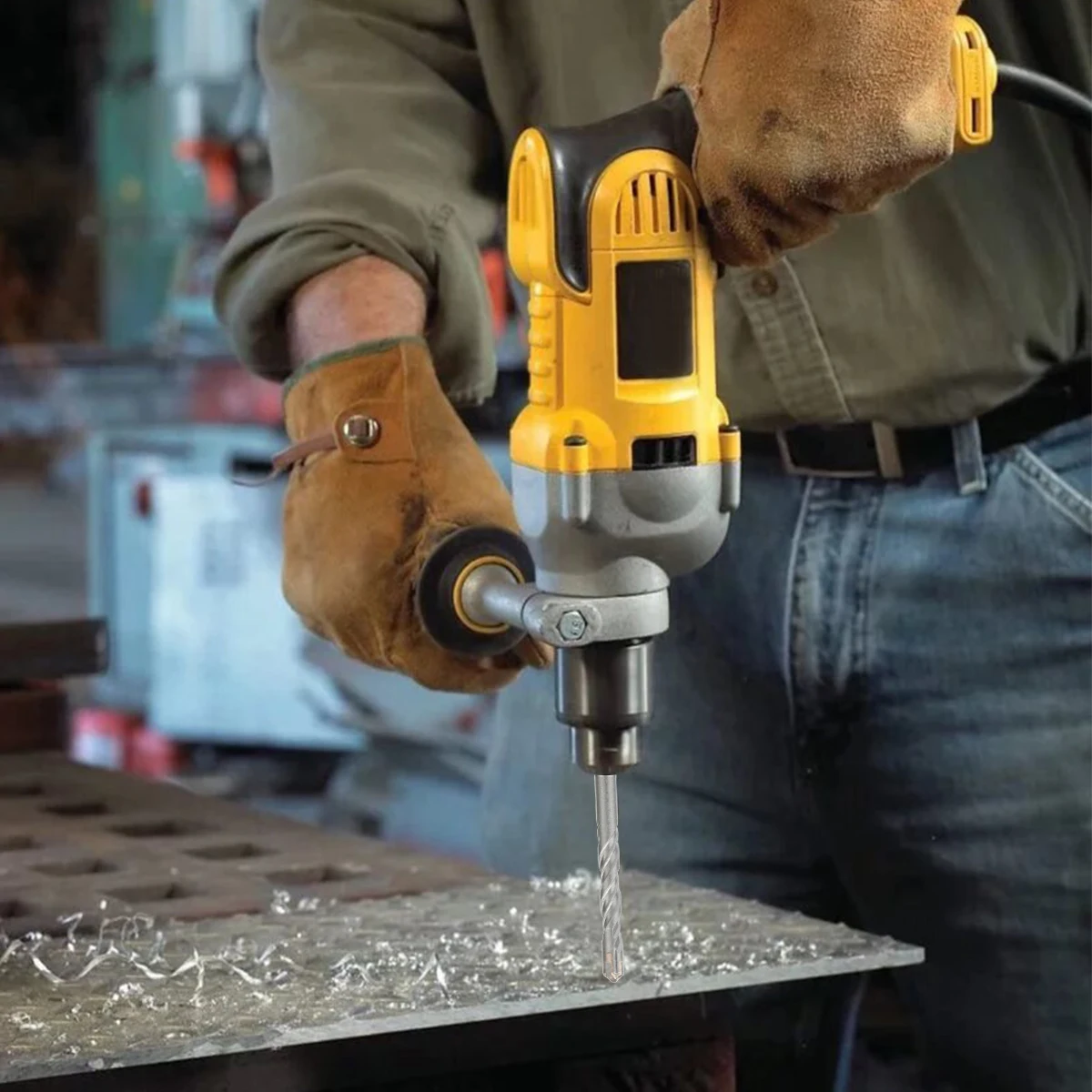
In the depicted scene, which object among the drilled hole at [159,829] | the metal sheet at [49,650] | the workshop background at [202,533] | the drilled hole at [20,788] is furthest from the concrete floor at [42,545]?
the drilled hole at [159,829]

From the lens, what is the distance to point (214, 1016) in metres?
0.85

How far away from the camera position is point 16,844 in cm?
121

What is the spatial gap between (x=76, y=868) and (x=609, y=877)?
0.36 meters

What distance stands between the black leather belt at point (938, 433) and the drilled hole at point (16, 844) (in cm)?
53

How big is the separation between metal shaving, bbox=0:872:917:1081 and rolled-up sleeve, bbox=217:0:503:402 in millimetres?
344

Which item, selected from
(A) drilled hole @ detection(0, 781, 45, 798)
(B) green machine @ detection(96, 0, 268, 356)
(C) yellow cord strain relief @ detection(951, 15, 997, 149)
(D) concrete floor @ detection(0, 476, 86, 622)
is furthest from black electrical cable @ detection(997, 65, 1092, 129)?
(D) concrete floor @ detection(0, 476, 86, 622)

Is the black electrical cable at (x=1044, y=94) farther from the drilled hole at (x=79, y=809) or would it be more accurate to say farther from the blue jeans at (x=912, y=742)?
the drilled hole at (x=79, y=809)

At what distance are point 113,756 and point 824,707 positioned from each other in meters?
2.75

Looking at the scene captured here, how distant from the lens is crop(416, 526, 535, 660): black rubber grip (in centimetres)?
102

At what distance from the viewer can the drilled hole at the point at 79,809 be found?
4.35 feet

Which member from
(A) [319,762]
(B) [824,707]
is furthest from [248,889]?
(A) [319,762]

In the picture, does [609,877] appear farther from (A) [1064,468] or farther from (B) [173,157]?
(B) [173,157]

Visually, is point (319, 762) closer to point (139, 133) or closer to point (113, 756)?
point (113, 756)

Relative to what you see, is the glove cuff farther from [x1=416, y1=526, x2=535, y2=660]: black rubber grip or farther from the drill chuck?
the drill chuck
